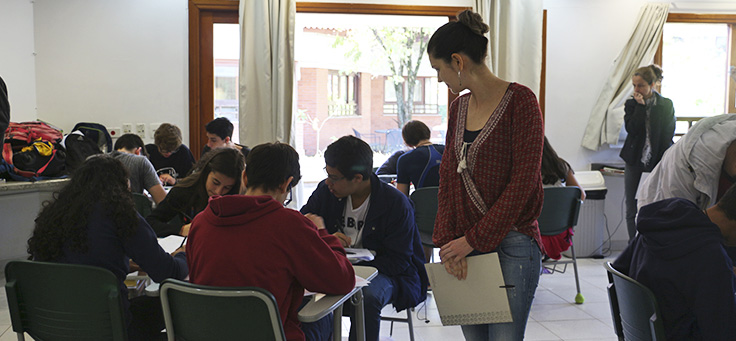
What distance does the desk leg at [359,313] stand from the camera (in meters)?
2.10

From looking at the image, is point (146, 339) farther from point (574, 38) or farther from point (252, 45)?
point (574, 38)

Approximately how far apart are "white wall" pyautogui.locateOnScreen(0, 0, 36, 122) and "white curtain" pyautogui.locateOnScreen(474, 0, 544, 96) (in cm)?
364

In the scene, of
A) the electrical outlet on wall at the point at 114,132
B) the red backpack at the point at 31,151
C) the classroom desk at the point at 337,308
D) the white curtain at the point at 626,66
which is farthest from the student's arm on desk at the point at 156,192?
the white curtain at the point at 626,66

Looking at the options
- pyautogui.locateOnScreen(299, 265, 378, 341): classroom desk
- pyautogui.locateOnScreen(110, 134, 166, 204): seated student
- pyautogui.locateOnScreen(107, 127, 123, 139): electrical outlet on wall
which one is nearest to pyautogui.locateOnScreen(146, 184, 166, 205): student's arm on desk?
pyautogui.locateOnScreen(110, 134, 166, 204): seated student

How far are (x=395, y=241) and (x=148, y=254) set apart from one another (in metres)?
0.94

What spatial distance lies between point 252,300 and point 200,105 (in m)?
4.00

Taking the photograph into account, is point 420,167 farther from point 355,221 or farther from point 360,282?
point 360,282

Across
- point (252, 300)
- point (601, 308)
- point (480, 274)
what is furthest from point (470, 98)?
point (601, 308)

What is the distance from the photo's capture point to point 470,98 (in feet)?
6.03

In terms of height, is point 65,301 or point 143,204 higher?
point 143,204

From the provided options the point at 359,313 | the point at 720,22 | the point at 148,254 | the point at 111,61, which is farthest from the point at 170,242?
the point at 720,22

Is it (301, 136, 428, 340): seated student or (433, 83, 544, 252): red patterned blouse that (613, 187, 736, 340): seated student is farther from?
(301, 136, 428, 340): seated student

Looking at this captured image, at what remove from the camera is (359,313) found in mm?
2125

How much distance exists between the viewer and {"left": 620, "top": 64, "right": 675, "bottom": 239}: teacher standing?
16.8 ft
